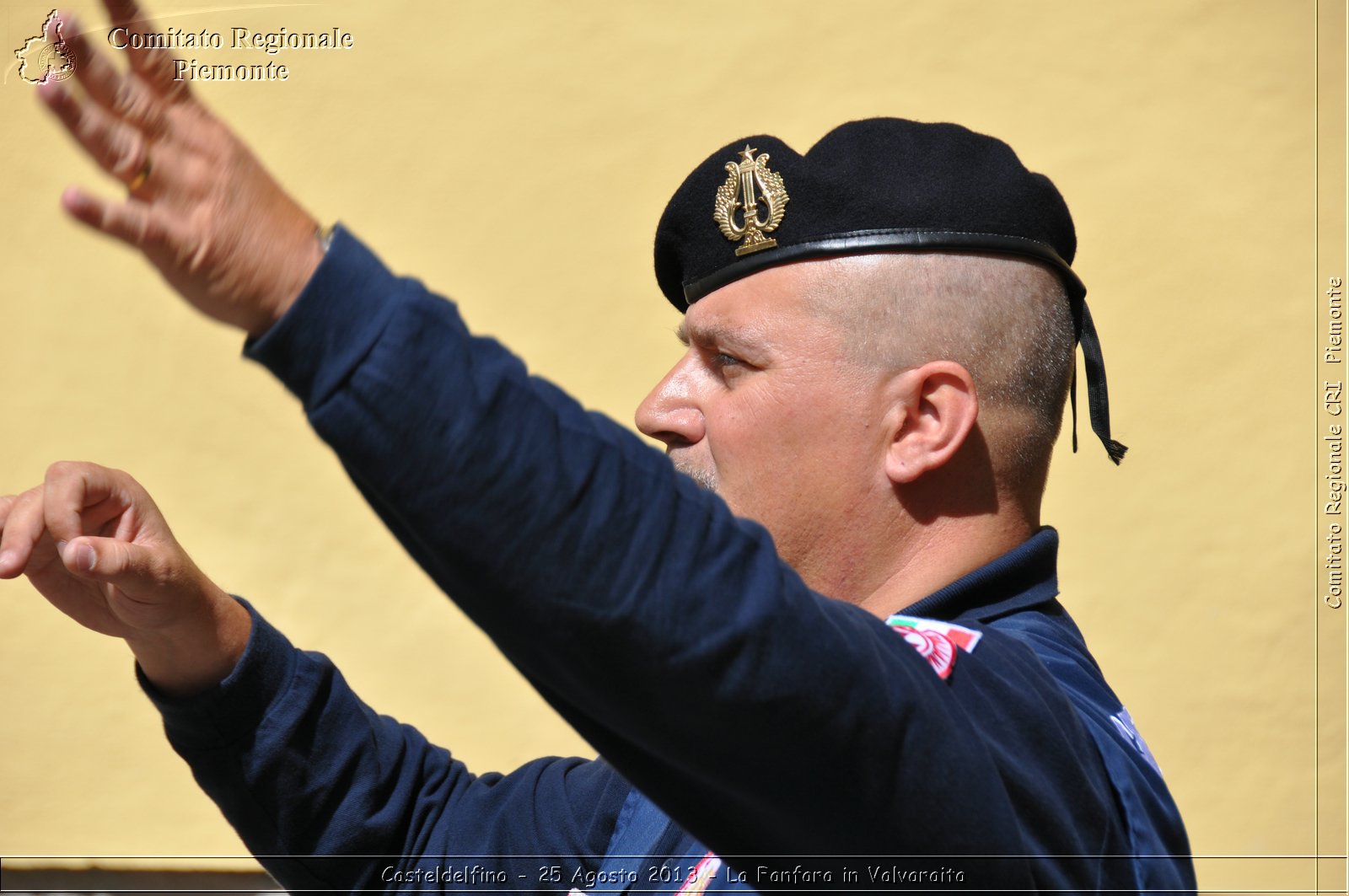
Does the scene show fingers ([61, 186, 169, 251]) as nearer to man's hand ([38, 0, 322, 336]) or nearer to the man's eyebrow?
man's hand ([38, 0, 322, 336])

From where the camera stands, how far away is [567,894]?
60.9 inches

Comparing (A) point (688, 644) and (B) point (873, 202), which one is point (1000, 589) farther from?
(A) point (688, 644)

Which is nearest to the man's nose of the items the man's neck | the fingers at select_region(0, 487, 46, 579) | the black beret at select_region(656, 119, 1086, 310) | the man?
the man

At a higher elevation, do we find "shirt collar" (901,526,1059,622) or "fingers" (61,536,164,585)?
"fingers" (61,536,164,585)

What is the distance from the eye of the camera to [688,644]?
0.75 metres

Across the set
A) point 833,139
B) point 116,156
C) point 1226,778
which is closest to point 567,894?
point 833,139

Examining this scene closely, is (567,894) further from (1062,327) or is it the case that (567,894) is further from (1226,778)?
(1226,778)

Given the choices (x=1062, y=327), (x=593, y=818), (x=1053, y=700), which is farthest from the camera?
(x=593, y=818)

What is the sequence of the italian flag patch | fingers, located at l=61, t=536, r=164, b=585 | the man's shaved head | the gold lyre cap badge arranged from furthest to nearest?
the gold lyre cap badge
the man's shaved head
fingers, located at l=61, t=536, r=164, b=585
the italian flag patch

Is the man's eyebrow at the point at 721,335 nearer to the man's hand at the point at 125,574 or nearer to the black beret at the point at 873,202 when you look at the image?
the black beret at the point at 873,202

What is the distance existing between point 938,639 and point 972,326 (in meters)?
0.47

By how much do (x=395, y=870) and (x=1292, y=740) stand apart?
2.27 meters

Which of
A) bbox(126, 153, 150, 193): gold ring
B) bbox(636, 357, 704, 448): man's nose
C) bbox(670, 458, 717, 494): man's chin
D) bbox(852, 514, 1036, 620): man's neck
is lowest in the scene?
bbox(852, 514, 1036, 620): man's neck

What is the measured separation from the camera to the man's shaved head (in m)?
1.33
